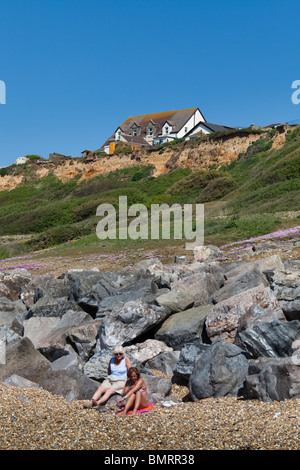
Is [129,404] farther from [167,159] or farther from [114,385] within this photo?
[167,159]

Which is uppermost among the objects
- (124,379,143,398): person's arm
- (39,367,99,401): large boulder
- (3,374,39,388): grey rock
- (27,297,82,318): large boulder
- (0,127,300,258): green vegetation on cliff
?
(0,127,300,258): green vegetation on cliff

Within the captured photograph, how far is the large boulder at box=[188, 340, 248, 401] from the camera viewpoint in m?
7.46

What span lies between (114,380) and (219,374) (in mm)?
1612

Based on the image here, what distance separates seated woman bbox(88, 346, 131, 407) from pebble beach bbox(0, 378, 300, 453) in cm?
26

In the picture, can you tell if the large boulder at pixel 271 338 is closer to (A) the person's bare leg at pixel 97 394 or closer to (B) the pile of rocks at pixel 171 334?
(B) the pile of rocks at pixel 171 334

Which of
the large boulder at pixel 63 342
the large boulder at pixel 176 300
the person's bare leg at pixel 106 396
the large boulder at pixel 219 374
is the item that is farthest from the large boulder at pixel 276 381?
the large boulder at pixel 63 342

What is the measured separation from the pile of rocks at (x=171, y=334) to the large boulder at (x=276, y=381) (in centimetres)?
1

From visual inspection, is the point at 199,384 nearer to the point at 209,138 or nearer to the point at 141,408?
the point at 141,408

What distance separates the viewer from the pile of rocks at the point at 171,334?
7.55 m

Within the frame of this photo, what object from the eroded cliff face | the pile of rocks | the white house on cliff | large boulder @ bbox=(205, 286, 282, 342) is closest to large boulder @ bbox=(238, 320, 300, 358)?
the pile of rocks

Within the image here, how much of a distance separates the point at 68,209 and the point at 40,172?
89.3ft

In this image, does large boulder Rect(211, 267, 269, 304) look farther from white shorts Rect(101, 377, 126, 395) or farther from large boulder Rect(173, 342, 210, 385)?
white shorts Rect(101, 377, 126, 395)

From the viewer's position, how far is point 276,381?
684 cm

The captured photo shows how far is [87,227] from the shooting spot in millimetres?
38594
